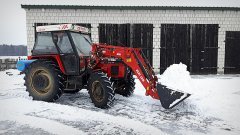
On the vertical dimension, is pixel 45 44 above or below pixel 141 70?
above

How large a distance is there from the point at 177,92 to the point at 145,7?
740cm

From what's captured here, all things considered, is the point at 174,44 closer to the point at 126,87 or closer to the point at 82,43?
the point at 126,87

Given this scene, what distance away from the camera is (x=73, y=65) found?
5.67 meters

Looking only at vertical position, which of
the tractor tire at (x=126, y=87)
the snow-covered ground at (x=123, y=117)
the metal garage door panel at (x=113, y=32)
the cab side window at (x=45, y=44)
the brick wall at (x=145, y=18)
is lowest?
the snow-covered ground at (x=123, y=117)

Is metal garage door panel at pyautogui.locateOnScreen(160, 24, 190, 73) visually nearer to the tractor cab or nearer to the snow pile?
the snow pile

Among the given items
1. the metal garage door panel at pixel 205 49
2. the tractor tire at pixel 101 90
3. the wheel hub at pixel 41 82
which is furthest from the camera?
the metal garage door panel at pixel 205 49

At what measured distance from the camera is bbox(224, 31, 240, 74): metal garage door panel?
12.0 metres

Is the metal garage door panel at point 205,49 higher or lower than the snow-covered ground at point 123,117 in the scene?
higher

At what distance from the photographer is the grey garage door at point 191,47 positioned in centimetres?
1171

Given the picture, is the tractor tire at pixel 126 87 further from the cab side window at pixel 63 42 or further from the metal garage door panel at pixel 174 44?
the metal garage door panel at pixel 174 44

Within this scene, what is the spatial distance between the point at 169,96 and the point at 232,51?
8984mm

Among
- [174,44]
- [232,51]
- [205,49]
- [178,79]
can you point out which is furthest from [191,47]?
[178,79]

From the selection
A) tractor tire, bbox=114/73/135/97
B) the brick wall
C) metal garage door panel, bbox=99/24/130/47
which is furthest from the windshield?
the brick wall

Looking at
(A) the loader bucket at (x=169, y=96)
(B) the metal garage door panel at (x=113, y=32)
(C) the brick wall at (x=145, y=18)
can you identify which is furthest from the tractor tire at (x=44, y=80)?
(B) the metal garage door panel at (x=113, y=32)
